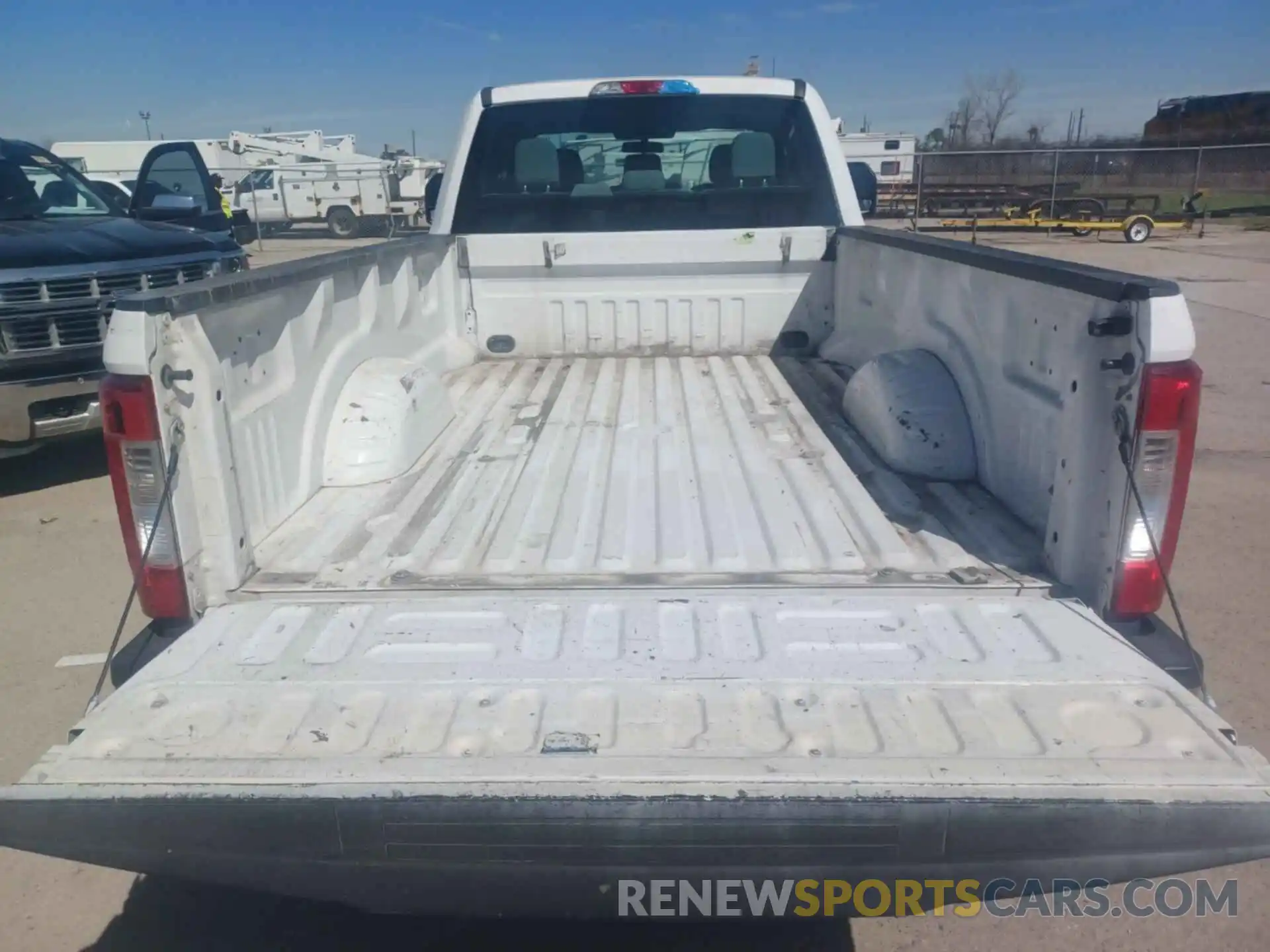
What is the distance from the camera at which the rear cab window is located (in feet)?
17.6

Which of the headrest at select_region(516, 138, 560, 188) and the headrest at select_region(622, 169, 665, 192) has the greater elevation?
the headrest at select_region(516, 138, 560, 188)

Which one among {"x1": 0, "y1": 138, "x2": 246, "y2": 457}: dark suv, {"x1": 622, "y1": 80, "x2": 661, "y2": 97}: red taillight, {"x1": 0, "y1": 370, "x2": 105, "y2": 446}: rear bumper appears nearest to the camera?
{"x1": 622, "y1": 80, "x2": 661, "y2": 97}: red taillight

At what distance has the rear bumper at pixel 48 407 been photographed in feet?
19.9

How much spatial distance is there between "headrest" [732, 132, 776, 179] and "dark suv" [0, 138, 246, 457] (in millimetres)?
3632

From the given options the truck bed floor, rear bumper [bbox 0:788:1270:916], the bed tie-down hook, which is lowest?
rear bumper [bbox 0:788:1270:916]

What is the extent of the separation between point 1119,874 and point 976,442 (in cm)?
174

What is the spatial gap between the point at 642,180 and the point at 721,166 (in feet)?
1.48

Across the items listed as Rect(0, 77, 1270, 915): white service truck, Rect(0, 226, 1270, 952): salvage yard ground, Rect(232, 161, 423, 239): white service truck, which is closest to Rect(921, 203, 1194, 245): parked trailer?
Rect(232, 161, 423, 239): white service truck

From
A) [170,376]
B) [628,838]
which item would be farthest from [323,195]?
[628,838]

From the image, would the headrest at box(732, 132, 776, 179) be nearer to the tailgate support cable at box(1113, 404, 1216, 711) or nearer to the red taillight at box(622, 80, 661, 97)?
the red taillight at box(622, 80, 661, 97)

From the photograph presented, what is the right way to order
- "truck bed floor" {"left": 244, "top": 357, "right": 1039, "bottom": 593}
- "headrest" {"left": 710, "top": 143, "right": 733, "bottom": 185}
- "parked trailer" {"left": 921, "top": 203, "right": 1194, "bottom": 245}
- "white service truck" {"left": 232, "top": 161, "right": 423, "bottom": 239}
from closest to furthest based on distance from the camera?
"truck bed floor" {"left": 244, "top": 357, "right": 1039, "bottom": 593} < "headrest" {"left": 710, "top": 143, "right": 733, "bottom": 185} < "parked trailer" {"left": 921, "top": 203, "right": 1194, "bottom": 245} < "white service truck" {"left": 232, "top": 161, "right": 423, "bottom": 239}

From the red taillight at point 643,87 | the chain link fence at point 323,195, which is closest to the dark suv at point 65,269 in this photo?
the red taillight at point 643,87

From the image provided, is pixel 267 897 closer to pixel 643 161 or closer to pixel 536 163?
pixel 536 163

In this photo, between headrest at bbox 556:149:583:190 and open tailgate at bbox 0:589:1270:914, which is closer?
open tailgate at bbox 0:589:1270:914
